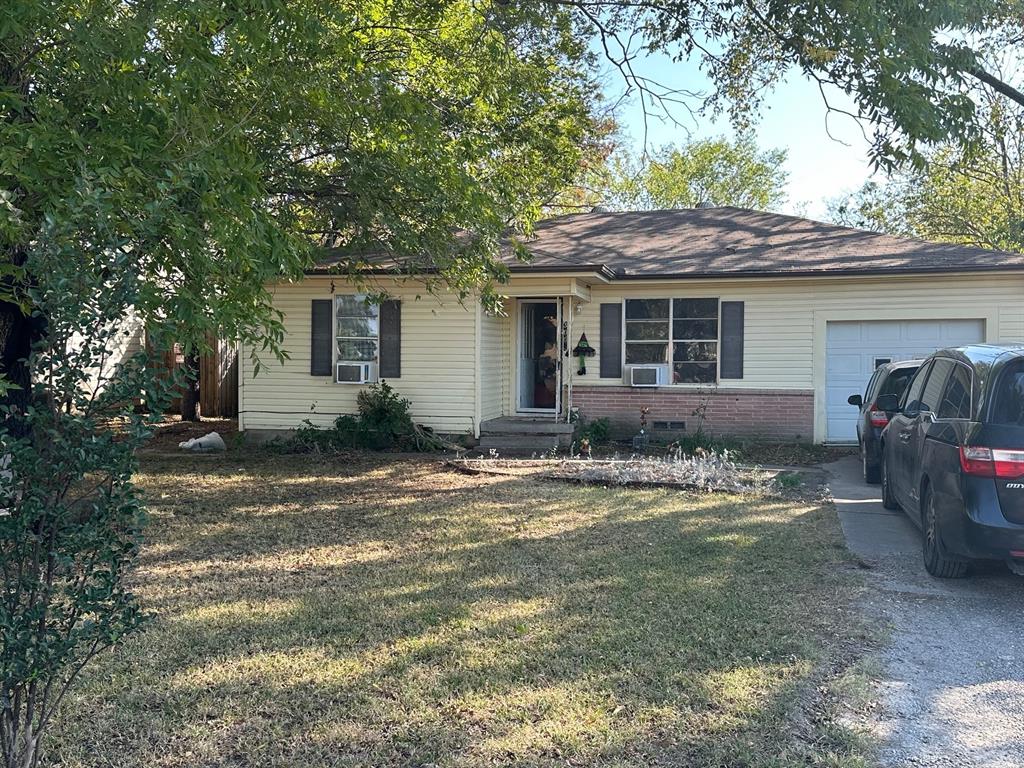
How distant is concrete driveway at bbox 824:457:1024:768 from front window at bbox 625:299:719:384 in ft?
22.6

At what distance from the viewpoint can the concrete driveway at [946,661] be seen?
3521 mm

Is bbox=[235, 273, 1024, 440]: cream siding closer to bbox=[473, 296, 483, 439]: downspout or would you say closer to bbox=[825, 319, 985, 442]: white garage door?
bbox=[473, 296, 483, 439]: downspout

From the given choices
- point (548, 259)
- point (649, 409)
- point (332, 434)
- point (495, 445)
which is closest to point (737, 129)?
point (548, 259)

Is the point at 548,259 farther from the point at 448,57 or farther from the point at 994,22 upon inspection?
the point at 994,22

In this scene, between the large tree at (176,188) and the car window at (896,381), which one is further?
the car window at (896,381)

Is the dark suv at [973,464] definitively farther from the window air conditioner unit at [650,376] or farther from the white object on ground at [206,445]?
the white object on ground at [206,445]

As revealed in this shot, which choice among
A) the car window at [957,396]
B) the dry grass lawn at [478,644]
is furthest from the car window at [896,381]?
the car window at [957,396]

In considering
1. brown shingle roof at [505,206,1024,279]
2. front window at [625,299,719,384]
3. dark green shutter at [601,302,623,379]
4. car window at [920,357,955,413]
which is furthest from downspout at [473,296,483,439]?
car window at [920,357,955,413]

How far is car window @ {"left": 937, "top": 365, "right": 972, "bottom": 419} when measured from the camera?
580 centimetres

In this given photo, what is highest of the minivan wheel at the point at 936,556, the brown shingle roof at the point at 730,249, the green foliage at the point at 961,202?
the green foliage at the point at 961,202

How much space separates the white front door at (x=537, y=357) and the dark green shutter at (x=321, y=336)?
3.46 meters

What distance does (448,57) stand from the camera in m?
8.93

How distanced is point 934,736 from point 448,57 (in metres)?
7.94

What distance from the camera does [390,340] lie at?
45.7 ft
